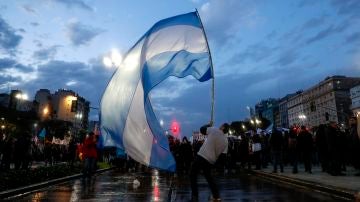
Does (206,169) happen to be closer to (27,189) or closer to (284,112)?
(27,189)

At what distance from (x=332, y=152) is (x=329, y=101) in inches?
5308

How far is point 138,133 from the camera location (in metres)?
9.09

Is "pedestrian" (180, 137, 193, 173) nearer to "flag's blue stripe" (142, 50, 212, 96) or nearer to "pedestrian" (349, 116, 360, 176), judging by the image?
"pedestrian" (349, 116, 360, 176)

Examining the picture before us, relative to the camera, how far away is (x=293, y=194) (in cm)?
1105

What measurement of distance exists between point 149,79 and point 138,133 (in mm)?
1265

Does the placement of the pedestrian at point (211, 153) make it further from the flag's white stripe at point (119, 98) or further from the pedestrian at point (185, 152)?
the pedestrian at point (185, 152)

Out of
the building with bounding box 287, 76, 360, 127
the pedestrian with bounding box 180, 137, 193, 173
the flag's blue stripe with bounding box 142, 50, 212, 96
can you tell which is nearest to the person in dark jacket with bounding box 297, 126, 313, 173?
the pedestrian with bounding box 180, 137, 193, 173

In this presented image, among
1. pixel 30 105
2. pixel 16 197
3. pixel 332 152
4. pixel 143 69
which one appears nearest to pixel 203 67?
pixel 143 69

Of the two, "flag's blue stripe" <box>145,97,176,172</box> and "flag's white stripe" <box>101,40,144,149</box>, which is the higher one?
"flag's white stripe" <box>101,40,144,149</box>

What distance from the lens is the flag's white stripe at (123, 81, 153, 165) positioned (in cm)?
902

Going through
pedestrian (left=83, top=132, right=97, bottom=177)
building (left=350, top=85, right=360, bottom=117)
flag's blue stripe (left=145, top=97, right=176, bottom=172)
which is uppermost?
building (left=350, top=85, right=360, bottom=117)

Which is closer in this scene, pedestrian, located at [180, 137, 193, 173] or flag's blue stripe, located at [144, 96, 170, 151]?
flag's blue stripe, located at [144, 96, 170, 151]

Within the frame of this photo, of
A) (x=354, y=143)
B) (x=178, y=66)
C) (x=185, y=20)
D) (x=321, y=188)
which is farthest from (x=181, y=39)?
(x=354, y=143)

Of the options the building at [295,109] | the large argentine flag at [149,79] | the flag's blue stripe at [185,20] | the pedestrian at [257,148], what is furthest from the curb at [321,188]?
the building at [295,109]
